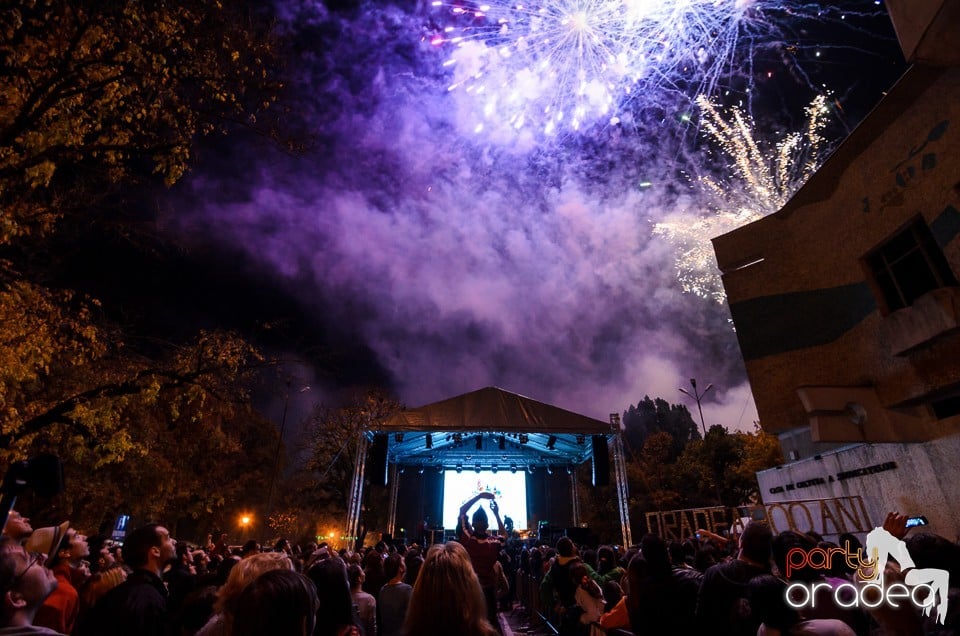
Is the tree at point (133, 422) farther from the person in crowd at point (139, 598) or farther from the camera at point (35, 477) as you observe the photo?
the person in crowd at point (139, 598)

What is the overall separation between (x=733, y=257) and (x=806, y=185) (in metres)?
2.53

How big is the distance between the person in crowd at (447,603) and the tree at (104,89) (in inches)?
259

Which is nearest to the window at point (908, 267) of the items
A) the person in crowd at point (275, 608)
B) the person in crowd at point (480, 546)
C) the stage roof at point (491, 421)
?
the stage roof at point (491, 421)

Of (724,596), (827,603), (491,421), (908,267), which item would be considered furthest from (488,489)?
(827,603)

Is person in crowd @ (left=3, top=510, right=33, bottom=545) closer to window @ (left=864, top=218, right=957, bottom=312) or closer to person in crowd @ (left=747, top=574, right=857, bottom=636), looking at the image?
person in crowd @ (left=747, top=574, right=857, bottom=636)

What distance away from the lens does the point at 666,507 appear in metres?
36.3

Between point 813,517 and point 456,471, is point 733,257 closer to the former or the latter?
point 813,517

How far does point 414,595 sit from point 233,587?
1.31 m

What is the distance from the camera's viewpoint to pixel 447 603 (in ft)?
6.63

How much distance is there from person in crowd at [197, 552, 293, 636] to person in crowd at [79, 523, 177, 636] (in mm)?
362

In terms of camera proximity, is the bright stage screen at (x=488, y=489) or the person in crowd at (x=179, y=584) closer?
the person in crowd at (x=179, y=584)

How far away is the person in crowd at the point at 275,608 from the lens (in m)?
1.79

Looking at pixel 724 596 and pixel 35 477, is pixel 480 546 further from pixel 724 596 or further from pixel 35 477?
pixel 35 477

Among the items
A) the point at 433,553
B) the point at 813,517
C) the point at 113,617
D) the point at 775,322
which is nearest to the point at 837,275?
the point at 775,322
